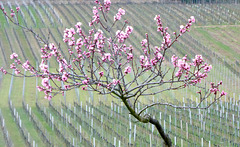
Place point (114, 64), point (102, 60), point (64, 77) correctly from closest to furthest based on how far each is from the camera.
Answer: point (64, 77) → point (102, 60) → point (114, 64)

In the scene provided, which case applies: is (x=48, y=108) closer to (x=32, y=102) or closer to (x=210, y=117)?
(x=32, y=102)

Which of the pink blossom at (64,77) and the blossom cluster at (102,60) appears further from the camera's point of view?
the blossom cluster at (102,60)

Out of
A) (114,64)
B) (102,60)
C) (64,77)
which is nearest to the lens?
(64,77)

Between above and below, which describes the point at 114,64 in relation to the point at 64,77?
above

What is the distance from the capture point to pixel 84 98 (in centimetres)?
2080

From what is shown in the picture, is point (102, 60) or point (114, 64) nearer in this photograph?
point (102, 60)

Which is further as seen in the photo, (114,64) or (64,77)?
(114,64)

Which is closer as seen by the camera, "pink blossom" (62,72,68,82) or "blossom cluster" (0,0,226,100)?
"pink blossom" (62,72,68,82)

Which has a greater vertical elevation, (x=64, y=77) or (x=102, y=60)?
(x=102, y=60)

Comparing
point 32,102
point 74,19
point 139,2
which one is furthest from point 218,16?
point 32,102

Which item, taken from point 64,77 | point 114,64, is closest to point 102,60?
point 114,64

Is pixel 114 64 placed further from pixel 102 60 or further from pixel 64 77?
pixel 64 77

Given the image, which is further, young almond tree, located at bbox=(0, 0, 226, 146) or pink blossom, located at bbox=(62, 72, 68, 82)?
young almond tree, located at bbox=(0, 0, 226, 146)

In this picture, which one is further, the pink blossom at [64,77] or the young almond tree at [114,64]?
the young almond tree at [114,64]
